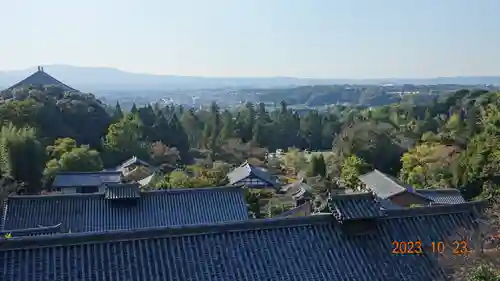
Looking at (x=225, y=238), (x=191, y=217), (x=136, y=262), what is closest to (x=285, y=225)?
(x=225, y=238)

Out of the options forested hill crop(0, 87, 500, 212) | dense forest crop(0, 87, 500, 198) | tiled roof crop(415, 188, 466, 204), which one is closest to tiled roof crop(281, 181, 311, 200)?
forested hill crop(0, 87, 500, 212)

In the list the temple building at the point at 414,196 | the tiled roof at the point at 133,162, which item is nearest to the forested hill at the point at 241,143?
the temple building at the point at 414,196

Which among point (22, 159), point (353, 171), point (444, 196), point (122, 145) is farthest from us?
point (122, 145)

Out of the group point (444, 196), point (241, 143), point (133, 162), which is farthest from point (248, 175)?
point (241, 143)

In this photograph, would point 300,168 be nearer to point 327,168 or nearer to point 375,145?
point 327,168

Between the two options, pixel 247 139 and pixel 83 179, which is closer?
pixel 83 179
